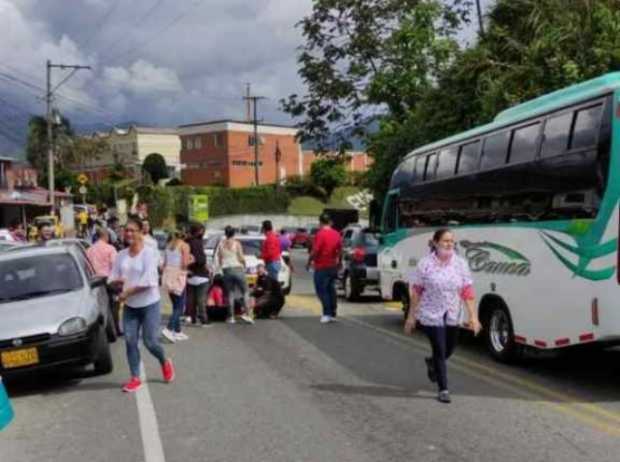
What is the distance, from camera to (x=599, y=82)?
29.2 feet

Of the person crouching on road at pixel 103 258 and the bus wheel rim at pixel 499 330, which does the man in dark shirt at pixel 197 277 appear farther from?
the bus wheel rim at pixel 499 330

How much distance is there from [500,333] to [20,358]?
5.69m

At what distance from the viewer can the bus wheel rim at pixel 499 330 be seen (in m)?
10.9

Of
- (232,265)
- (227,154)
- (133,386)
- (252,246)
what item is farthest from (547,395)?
(227,154)

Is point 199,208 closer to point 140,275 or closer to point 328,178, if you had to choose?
point 328,178

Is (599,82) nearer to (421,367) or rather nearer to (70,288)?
(421,367)

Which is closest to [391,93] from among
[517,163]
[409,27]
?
[409,27]

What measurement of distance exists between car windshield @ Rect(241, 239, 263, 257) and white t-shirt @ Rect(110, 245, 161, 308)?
9.64 m

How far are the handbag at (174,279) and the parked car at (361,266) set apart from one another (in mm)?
6424

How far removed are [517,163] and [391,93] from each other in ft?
72.2

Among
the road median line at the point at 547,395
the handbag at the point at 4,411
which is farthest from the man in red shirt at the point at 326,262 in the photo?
the handbag at the point at 4,411

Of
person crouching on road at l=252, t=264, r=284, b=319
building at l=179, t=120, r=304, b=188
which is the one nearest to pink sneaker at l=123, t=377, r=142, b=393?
person crouching on road at l=252, t=264, r=284, b=319

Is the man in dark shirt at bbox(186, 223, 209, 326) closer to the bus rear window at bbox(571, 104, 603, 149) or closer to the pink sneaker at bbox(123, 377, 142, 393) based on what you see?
the pink sneaker at bbox(123, 377, 142, 393)

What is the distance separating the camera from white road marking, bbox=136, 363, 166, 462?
6.82 m
